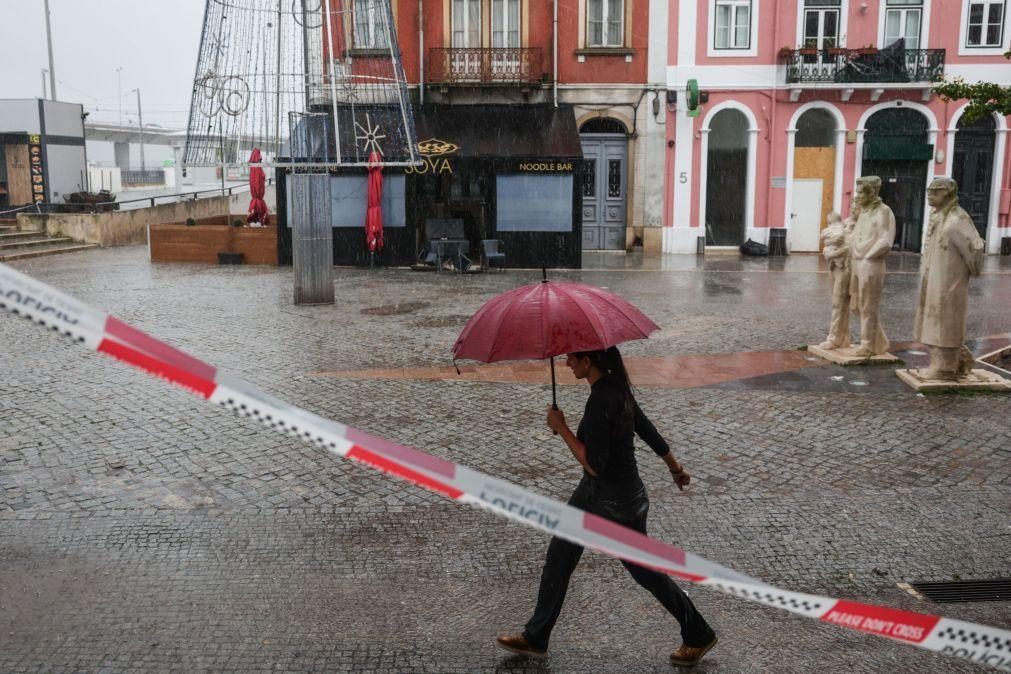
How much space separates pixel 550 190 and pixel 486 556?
17.2m

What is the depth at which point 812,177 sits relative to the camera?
25.8m

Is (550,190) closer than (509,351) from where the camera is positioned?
No

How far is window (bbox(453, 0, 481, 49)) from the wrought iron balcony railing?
27.7 ft

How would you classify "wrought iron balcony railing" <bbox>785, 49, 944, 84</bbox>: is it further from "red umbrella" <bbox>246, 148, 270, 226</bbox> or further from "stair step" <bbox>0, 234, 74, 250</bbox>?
"stair step" <bbox>0, 234, 74, 250</bbox>

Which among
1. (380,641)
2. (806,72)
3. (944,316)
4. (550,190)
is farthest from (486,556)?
(806,72)

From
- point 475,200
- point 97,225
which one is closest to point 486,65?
point 475,200

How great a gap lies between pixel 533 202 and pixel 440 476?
1957cm

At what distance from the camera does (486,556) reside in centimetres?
556

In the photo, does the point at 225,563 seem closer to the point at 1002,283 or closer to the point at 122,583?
the point at 122,583

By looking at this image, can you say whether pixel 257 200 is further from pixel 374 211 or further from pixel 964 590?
pixel 964 590

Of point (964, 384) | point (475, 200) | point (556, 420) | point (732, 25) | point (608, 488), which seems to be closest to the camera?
point (556, 420)

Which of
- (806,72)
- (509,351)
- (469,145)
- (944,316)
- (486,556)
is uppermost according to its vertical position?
(806,72)

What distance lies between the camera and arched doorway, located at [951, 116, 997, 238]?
995 inches

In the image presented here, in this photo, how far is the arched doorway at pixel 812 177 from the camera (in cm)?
2578
